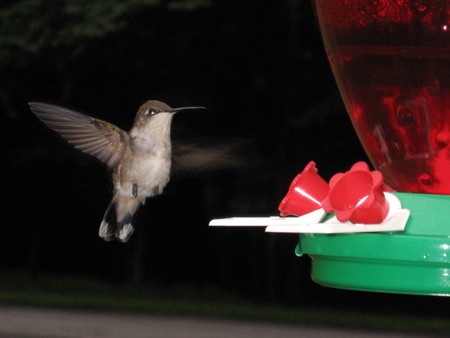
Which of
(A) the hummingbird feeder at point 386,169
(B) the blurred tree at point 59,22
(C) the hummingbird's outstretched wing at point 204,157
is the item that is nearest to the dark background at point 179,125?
(B) the blurred tree at point 59,22

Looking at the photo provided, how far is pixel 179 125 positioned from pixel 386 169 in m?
9.71

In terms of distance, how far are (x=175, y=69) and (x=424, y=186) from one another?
11139 millimetres

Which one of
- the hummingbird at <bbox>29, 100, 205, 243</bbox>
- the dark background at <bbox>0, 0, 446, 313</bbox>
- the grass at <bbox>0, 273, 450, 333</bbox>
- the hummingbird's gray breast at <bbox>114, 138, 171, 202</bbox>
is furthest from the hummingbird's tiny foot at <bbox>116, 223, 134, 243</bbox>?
the grass at <bbox>0, 273, 450, 333</bbox>

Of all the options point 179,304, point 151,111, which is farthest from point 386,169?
point 179,304

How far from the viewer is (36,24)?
10.7 m

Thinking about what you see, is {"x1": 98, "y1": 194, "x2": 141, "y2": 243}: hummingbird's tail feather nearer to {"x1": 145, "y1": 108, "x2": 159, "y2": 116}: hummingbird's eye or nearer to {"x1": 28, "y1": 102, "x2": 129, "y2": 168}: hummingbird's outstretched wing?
{"x1": 28, "y1": 102, "x2": 129, "y2": 168}: hummingbird's outstretched wing

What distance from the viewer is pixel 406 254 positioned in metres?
1.98

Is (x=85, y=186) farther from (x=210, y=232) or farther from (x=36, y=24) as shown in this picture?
(x=36, y=24)

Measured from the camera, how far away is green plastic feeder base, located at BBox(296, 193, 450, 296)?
1.98m

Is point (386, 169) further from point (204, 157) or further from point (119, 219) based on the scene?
point (119, 219)

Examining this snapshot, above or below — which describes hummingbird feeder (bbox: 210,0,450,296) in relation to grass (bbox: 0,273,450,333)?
above

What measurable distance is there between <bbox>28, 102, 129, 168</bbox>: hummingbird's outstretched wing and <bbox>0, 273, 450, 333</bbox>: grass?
37.1 feet

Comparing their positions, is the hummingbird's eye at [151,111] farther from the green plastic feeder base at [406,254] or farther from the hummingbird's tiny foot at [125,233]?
the green plastic feeder base at [406,254]

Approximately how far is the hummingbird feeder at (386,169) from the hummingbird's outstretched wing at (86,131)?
88cm
